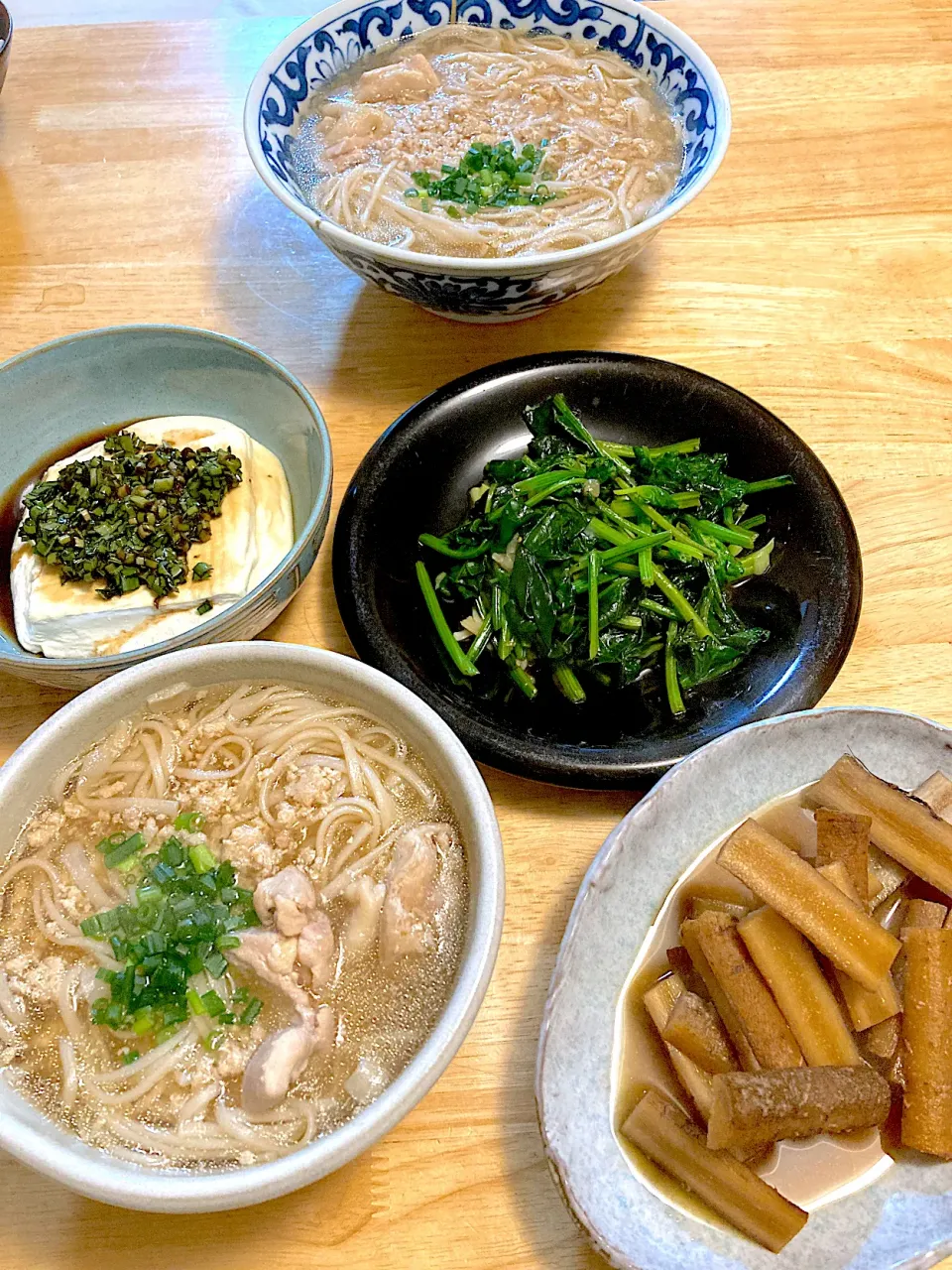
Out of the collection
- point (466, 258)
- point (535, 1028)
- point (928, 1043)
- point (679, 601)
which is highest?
point (466, 258)

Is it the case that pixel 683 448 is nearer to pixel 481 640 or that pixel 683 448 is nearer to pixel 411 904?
pixel 481 640

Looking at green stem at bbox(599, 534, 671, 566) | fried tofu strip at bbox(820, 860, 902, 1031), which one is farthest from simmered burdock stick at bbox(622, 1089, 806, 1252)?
green stem at bbox(599, 534, 671, 566)

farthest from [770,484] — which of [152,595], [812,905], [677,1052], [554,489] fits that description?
[152,595]

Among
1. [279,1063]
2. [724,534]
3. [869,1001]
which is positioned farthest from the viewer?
[724,534]

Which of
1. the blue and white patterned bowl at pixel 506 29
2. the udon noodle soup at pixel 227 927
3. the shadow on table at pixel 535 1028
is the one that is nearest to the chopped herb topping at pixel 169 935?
the udon noodle soup at pixel 227 927

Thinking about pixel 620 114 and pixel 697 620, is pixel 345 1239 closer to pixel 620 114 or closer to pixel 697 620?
pixel 697 620

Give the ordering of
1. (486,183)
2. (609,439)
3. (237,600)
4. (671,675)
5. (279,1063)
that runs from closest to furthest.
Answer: (279,1063), (237,600), (671,675), (609,439), (486,183)

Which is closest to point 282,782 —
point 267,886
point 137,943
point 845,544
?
point 267,886

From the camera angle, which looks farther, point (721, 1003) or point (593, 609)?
point (593, 609)
